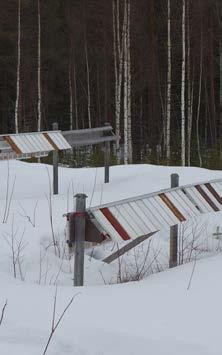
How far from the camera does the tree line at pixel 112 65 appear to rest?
21.4 m

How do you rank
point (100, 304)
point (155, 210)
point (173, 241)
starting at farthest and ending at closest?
point (173, 241)
point (155, 210)
point (100, 304)

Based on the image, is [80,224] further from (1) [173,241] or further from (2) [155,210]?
(1) [173,241]

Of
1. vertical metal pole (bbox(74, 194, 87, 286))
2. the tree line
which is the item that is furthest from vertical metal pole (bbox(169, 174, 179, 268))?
the tree line

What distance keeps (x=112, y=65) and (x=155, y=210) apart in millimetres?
22207

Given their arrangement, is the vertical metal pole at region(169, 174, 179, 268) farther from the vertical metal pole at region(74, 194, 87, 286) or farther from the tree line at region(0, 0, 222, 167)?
the tree line at region(0, 0, 222, 167)

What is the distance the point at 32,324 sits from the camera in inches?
114

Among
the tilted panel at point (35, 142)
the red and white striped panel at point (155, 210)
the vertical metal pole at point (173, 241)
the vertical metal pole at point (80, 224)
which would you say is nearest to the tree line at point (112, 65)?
the tilted panel at point (35, 142)

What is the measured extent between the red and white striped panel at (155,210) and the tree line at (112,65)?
46.2ft

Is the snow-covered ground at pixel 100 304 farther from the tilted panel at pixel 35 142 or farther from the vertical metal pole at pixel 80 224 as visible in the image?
the tilted panel at pixel 35 142

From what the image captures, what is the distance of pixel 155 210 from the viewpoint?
382 centimetres

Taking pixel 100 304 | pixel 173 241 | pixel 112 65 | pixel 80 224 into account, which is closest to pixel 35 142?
A: pixel 173 241

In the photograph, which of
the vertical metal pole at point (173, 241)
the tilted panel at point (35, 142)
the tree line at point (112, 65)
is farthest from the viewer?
the tree line at point (112, 65)

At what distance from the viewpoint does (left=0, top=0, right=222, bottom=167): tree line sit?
21.4 metres

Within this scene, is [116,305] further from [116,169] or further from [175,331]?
[116,169]
